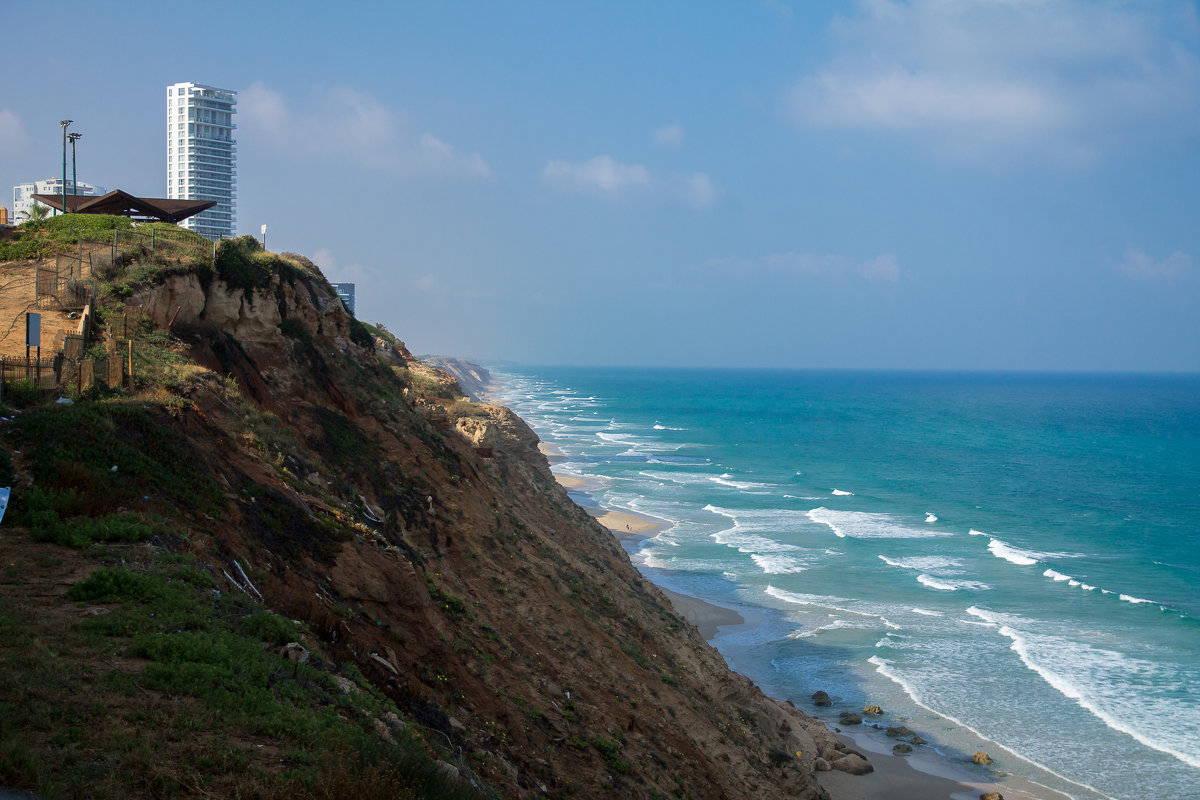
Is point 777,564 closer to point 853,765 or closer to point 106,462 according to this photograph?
point 853,765

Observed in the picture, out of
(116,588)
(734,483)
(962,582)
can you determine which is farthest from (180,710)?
(734,483)

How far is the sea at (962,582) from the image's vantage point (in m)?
25.3

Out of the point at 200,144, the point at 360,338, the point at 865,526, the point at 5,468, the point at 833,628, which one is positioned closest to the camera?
the point at 5,468

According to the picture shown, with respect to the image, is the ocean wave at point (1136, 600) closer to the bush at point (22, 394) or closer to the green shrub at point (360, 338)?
the green shrub at point (360, 338)

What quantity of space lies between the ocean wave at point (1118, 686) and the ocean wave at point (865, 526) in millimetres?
15164

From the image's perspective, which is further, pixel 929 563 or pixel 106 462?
pixel 929 563

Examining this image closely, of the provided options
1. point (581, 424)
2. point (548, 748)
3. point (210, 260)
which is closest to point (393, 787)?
point (548, 748)

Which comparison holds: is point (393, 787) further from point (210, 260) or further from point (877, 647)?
point (877, 647)

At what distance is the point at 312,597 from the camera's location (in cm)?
1169

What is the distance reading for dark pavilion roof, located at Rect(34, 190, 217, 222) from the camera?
2527cm

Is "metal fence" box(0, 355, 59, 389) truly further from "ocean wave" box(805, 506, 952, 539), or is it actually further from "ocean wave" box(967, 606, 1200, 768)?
"ocean wave" box(805, 506, 952, 539)

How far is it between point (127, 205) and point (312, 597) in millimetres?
19322

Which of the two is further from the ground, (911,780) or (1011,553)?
(1011,553)

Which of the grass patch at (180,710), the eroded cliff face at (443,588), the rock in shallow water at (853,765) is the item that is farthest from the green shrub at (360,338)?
the grass patch at (180,710)
